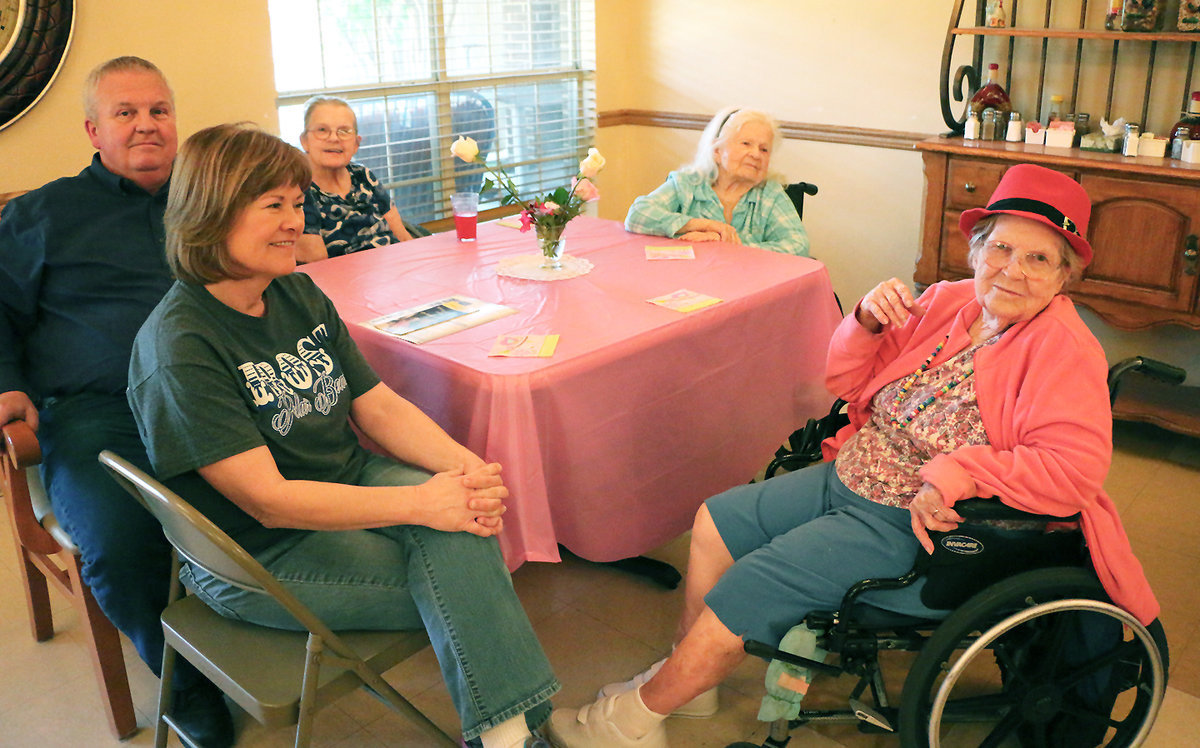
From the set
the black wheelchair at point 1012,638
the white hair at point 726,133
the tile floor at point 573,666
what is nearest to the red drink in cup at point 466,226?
the white hair at point 726,133

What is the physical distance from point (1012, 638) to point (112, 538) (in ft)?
5.42

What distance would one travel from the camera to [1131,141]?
3.24 m

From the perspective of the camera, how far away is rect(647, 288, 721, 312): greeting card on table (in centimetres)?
219

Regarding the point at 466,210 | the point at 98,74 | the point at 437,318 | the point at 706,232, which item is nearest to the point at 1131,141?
the point at 706,232

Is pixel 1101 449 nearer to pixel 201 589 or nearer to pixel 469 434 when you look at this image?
pixel 469 434

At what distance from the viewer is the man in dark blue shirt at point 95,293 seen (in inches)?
75.5

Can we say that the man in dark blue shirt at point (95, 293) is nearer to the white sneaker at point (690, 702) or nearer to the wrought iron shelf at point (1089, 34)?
the white sneaker at point (690, 702)

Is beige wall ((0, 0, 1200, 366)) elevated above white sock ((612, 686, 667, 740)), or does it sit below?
above

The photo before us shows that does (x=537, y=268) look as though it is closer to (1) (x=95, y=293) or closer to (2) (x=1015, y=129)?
(1) (x=95, y=293)

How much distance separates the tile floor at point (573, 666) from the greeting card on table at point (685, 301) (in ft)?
2.44

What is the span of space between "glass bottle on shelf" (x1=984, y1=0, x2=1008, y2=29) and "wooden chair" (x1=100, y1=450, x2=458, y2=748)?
121 inches

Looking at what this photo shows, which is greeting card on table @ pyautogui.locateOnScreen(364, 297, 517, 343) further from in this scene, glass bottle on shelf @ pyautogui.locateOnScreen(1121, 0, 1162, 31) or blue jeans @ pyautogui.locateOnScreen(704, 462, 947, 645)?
glass bottle on shelf @ pyautogui.locateOnScreen(1121, 0, 1162, 31)

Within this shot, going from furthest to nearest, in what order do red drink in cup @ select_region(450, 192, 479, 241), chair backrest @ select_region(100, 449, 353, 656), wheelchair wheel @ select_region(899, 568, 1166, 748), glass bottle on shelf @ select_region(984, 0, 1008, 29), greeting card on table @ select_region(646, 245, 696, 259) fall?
glass bottle on shelf @ select_region(984, 0, 1008, 29)
red drink in cup @ select_region(450, 192, 479, 241)
greeting card on table @ select_region(646, 245, 696, 259)
wheelchair wheel @ select_region(899, 568, 1166, 748)
chair backrest @ select_region(100, 449, 353, 656)

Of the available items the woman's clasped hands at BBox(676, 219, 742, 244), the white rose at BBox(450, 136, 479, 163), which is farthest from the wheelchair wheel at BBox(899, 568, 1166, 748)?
the white rose at BBox(450, 136, 479, 163)
